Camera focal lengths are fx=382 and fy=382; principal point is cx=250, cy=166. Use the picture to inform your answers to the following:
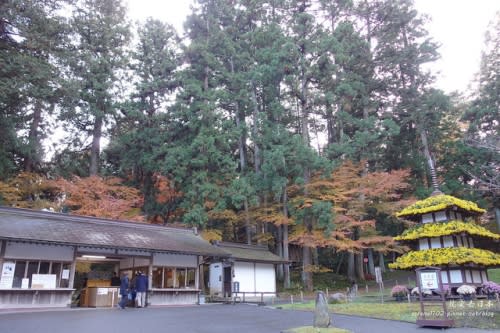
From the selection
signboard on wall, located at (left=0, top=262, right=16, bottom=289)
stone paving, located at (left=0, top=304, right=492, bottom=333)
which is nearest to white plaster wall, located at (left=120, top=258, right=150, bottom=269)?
signboard on wall, located at (left=0, top=262, right=16, bottom=289)

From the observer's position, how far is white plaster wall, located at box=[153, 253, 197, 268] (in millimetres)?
17438

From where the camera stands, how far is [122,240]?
1631 cm

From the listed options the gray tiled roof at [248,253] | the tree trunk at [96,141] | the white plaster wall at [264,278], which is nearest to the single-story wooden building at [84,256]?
the gray tiled roof at [248,253]

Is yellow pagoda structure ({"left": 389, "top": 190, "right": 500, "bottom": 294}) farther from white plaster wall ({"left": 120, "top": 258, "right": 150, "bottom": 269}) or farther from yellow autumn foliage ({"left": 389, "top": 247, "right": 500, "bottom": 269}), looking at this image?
white plaster wall ({"left": 120, "top": 258, "right": 150, "bottom": 269})

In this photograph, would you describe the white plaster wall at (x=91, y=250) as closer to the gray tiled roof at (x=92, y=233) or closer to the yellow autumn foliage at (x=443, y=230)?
the gray tiled roof at (x=92, y=233)

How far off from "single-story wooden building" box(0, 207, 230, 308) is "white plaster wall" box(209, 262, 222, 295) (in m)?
2.80

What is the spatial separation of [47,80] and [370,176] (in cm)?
2025

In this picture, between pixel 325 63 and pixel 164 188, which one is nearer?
pixel 325 63

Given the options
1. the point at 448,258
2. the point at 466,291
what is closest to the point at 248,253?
the point at 448,258

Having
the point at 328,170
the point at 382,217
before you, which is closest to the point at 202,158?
the point at 328,170

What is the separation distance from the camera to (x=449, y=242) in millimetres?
16188

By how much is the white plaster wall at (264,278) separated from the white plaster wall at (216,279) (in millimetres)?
Result: 2203

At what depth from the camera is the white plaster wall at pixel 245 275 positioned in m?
21.6

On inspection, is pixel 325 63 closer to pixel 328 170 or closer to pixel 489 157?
pixel 328 170
